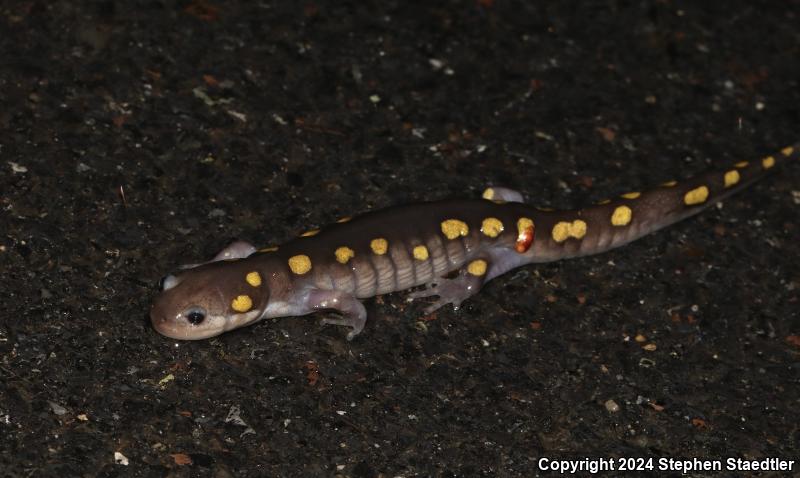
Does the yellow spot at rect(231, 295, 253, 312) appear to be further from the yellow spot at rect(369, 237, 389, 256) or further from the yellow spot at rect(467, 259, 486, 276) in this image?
the yellow spot at rect(467, 259, 486, 276)

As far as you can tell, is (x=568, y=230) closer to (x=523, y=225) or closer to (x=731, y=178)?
(x=523, y=225)

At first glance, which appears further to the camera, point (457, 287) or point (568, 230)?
point (568, 230)

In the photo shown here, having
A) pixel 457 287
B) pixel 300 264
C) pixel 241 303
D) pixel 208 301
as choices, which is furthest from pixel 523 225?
pixel 208 301

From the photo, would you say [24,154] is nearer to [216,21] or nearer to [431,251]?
[216,21]

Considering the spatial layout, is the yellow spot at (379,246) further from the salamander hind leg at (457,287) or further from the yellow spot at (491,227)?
the yellow spot at (491,227)

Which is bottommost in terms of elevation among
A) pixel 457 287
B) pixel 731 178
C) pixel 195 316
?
pixel 457 287

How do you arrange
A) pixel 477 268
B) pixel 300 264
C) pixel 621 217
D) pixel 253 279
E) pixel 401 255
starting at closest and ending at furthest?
pixel 253 279 < pixel 300 264 < pixel 401 255 < pixel 477 268 < pixel 621 217

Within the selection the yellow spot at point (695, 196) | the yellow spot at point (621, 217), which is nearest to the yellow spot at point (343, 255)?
the yellow spot at point (621, 217)
